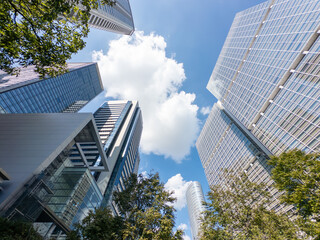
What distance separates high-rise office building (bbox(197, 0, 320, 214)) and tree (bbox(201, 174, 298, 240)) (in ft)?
64.0

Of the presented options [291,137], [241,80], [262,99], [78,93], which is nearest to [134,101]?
[78,93]

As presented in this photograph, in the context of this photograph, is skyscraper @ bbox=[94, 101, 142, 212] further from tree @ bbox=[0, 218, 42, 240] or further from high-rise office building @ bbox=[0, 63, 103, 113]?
tree @ bbox=[0, 218, 42, 240]

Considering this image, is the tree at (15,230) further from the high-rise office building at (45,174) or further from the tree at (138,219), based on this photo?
the tree at (138,219)

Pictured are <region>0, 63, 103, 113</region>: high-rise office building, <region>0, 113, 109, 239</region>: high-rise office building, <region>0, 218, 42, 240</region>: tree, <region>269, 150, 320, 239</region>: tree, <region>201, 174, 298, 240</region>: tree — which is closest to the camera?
<region>0, 218, 42, 240</region>: tree

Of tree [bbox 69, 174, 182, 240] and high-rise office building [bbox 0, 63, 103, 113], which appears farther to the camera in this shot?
high-rise office building [bbox 0, 63, 103, 113]

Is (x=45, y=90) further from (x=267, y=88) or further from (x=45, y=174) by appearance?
(x=267, y=88)

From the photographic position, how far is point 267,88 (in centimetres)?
4216

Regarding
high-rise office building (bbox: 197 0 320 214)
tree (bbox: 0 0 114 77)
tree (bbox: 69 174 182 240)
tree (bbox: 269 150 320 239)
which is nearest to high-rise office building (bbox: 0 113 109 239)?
tree (bbox: 69 174 182 240)

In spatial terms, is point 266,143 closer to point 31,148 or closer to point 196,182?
point 31,148

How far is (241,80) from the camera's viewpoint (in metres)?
54.7

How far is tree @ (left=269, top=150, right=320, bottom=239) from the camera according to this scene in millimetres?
9828

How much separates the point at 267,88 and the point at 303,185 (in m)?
40.6

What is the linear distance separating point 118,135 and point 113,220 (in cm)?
6229

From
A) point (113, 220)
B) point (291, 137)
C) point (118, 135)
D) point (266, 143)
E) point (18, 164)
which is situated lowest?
point (113, 220)
